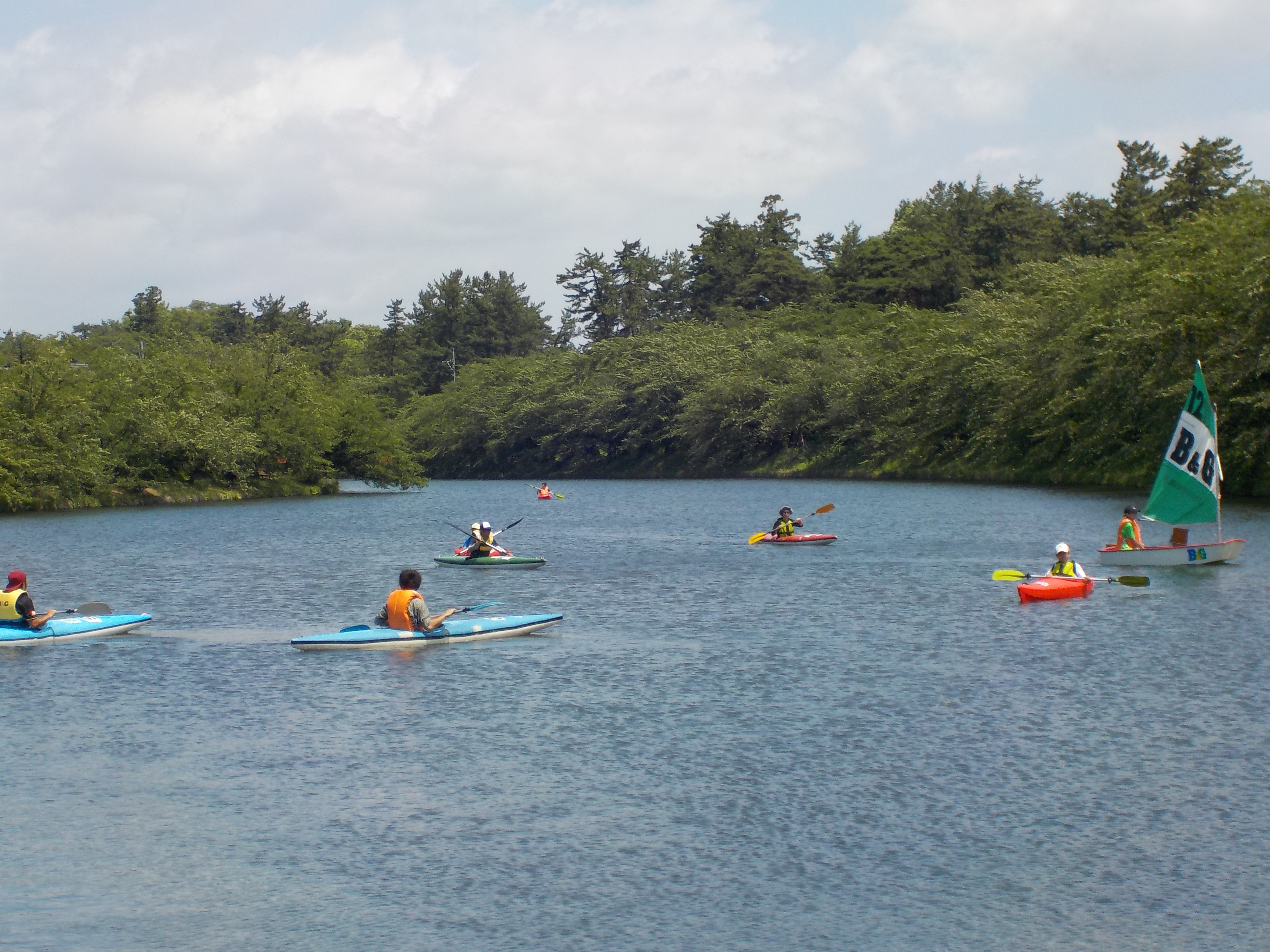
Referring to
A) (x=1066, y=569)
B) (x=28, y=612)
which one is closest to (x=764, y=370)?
(x=1066, y=569)

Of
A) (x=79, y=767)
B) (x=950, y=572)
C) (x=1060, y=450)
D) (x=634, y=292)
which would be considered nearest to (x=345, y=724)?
(x=79, y=767)

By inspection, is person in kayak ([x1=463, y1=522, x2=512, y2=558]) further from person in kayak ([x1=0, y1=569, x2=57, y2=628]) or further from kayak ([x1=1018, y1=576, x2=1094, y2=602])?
kayak ([x1=1018, y1=576, x2=1094, y2=602])

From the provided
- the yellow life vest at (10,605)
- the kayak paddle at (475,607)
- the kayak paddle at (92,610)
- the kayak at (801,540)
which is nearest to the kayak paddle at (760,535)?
the kayak at (801,540)

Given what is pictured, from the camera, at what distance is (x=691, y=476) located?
10900 centimetres

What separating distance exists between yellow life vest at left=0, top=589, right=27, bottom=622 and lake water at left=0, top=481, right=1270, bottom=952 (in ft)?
3.01

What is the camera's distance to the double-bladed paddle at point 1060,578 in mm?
Answer: 28156

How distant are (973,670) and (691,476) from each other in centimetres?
8836

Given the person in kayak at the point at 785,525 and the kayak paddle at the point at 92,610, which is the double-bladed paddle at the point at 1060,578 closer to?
the person in kayak at the point at 785,525

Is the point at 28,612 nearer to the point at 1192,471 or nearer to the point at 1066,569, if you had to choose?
the point at 1066,569

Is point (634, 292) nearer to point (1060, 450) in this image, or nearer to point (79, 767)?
point (1060, 450)

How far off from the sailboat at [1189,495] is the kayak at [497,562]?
1464 cm

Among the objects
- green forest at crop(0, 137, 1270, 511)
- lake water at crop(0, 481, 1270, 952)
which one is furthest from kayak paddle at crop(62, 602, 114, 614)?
green forest at crop(0, 137, 1270, 511)

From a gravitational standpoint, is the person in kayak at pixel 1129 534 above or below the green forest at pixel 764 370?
below

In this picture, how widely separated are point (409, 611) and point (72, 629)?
6.31 meters
